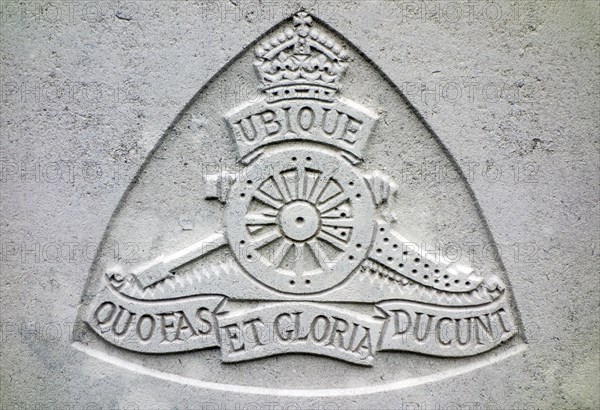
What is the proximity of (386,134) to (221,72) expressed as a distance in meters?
0.65

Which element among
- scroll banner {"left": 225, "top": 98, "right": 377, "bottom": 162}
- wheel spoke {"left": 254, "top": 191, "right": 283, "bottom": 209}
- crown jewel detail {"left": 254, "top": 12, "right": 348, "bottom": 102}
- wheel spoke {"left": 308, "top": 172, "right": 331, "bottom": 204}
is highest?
crown jewel detail {"left": 254, "top": 12, "right": 348, "bottom": 102}

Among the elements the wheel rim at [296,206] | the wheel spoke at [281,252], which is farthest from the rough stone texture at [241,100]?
the wheel spoke at [281,252]

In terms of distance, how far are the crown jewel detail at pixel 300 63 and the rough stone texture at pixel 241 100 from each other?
6cm

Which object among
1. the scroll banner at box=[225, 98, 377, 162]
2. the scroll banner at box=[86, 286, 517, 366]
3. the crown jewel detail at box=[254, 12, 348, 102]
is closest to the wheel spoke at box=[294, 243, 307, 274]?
the scroll banner at box=[86, 286, 517, 366]

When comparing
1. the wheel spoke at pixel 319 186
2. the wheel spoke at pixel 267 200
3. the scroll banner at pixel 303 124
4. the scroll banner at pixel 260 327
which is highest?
the scroll banner at pixel 303 124

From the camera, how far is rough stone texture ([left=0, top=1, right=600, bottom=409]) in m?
2.81

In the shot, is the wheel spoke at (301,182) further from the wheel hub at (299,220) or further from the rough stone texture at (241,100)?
the rough stone texture at (241,100)

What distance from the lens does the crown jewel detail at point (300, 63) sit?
283 cm

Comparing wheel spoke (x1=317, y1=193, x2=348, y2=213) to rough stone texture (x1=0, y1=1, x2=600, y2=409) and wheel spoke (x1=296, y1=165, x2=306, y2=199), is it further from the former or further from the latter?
rough stone texture (x1=0, y1=1, x2=600, y2=409)

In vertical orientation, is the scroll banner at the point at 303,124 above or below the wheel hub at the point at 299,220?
above

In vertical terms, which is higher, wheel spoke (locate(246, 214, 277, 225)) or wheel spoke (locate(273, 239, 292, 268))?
wheel spoke (locate(246, 214, 277, 225))

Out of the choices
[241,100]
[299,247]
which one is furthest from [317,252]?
[241,100]

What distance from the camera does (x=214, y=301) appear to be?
9.44 ft

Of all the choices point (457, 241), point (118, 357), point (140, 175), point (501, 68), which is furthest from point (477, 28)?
point (118, 357)
